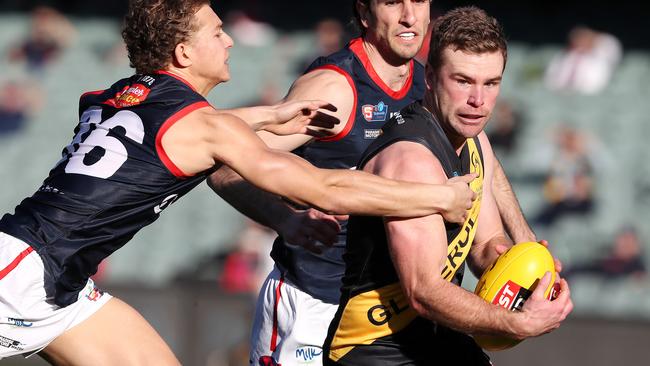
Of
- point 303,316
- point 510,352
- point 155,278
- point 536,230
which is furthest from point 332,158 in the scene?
point 155,278

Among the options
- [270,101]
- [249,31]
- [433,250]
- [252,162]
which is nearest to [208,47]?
[252,162]

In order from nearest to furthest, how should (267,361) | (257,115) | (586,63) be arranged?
1. (257,115)
2. (267,361)
3. (586,63)

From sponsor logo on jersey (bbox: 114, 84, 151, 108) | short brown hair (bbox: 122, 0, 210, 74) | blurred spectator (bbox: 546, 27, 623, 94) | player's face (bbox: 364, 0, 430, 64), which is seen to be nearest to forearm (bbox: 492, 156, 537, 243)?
player's face (bbox: 364, 0, 430, 64)

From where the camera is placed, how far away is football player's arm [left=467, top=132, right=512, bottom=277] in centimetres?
531

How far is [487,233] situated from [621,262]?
6.25 m

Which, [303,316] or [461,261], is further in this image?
[303,316]

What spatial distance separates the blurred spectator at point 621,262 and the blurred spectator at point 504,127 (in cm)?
155

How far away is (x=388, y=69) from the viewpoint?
607 cm

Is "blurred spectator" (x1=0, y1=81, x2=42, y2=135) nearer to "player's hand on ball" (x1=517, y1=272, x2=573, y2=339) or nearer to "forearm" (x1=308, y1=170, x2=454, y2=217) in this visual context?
"forearm" (x1=308, y1=170, x2=454, y2=217)

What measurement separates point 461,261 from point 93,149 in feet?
6.02

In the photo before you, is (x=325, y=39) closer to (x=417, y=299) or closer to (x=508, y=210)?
(x=508, y=210)

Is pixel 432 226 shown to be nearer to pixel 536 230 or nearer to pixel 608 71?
pixel 536 230

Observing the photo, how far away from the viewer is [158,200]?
5.27 m

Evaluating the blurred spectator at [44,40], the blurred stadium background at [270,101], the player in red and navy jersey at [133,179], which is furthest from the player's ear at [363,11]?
the blurred spectator at [44,40]
